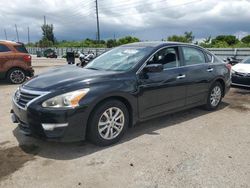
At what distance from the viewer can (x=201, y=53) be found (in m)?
6.19

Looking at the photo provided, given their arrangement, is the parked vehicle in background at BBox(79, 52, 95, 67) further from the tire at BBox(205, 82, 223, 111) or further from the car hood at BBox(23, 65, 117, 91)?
the tire at BBox(205, 82, 223, 111)

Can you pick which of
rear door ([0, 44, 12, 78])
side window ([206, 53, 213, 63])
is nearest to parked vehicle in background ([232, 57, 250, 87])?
side window ([206, 53, 213, 63])

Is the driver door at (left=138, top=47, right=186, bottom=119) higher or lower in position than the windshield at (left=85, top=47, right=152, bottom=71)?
lower

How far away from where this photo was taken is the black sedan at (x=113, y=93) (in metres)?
3.89

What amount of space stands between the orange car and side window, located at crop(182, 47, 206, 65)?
6.94 meters

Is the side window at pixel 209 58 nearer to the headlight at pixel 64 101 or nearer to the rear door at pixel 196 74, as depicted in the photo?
the rear door at pixel 196 74

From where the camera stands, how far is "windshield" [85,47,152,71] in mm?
4828

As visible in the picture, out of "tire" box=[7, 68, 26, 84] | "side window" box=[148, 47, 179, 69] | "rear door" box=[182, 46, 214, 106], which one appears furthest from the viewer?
"tire" box=[7, 68, 26, 84]

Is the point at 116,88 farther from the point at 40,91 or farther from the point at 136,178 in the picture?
the point at 136,178

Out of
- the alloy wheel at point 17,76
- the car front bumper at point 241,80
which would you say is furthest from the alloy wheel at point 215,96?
the alloy wheel at point 17,76

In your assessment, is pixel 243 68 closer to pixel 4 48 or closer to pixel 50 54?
pixel 4 48

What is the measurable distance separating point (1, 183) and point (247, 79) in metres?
7.36

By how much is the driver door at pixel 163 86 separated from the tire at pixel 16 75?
7167mm

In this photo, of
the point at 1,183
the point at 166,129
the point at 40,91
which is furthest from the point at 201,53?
the point at 1,183
